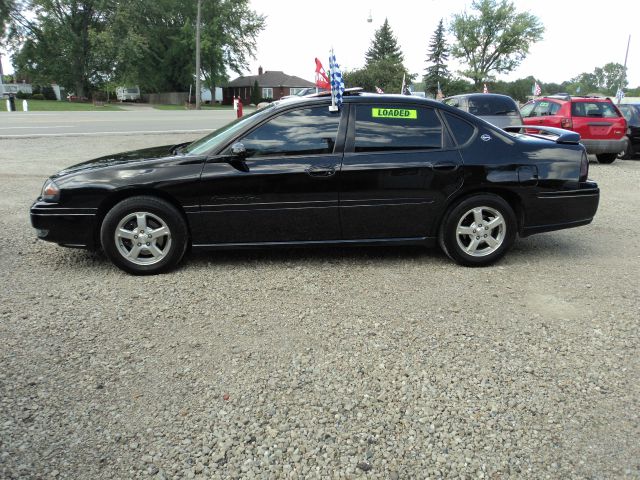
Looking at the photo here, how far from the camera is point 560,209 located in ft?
16.2

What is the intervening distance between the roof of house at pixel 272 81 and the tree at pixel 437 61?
1892cm

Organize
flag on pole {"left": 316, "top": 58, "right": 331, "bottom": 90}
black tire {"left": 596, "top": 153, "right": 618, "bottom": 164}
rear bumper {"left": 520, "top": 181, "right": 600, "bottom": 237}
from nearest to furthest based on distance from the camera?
1. rear bumper {"left": 520, "top": 181, "right": 600, "bottom": 237}
2. flag on pole {"left": 316, "top": 58, "right": 331, "bottom": 90}
3. black tire {"left": 596, "top": 153, "right": 618, "bottom": 164}

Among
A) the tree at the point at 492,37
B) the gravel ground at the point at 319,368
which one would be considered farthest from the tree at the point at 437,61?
the gravel ground at the point at 319,368

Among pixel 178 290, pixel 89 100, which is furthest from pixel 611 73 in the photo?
pixel 178 290

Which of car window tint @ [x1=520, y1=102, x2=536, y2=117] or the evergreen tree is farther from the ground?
the evergreen tree

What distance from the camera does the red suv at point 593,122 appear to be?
12.2m

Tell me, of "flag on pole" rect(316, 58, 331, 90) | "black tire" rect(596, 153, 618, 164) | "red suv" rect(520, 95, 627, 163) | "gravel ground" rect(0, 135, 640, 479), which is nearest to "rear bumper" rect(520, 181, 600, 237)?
"gravel ground" rect(0, 135, 640, 479)

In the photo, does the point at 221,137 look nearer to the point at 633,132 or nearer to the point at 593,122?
the point at 593,122

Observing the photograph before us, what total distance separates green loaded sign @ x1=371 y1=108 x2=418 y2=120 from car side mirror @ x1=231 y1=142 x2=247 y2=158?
1211mm

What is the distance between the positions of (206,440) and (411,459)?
0.95 meters

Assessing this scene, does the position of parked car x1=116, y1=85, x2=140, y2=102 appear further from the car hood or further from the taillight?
the taillight

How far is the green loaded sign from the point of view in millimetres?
4715

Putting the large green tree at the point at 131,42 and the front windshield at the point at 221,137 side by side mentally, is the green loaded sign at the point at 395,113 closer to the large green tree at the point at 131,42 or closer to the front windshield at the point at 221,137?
the front windshield at the point at 221,137

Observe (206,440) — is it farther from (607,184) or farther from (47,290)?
(607,184)
